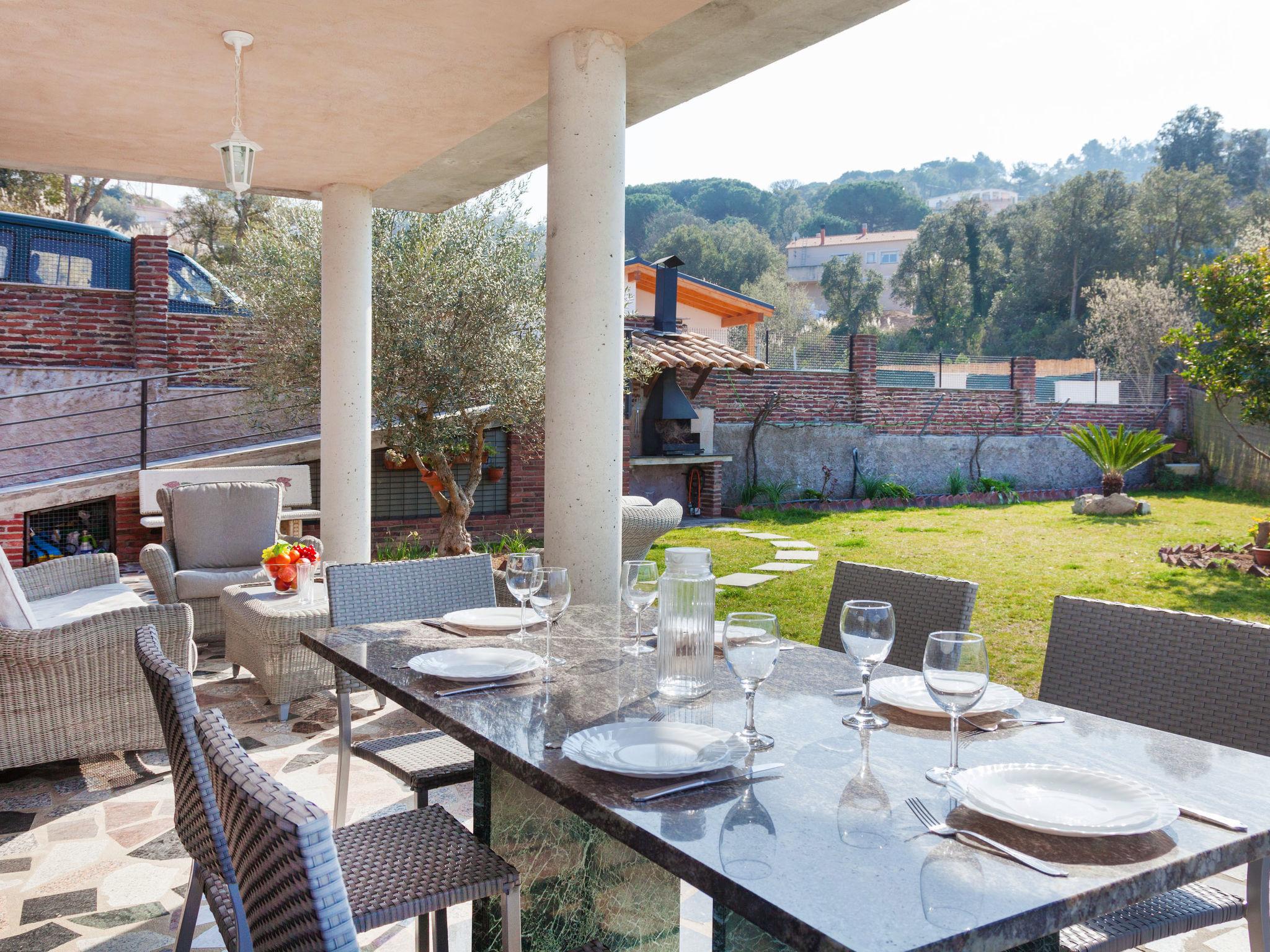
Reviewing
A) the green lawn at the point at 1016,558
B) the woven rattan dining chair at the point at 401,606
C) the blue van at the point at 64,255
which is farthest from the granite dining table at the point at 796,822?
the blue van at the point at 64,255

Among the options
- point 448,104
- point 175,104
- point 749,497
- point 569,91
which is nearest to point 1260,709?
point 569,91

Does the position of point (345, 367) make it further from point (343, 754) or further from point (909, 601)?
point (909, 601)

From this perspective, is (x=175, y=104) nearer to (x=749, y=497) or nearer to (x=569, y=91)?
(x=569, y=91)

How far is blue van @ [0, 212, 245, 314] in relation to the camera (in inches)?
371

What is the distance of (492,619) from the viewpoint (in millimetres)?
2395

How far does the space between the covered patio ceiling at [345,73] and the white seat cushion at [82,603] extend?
2.32m

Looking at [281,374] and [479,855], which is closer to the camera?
[479,855]

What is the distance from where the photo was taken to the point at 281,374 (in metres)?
7.47

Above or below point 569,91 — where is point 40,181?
above

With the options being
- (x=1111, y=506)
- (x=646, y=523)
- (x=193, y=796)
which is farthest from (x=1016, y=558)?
(x=193, y=796)

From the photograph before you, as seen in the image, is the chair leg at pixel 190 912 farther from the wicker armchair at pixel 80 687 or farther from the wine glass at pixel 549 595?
the wicker armchair at pixel 80 687

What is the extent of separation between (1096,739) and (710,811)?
722mm

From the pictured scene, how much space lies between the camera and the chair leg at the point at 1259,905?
63.2 inches

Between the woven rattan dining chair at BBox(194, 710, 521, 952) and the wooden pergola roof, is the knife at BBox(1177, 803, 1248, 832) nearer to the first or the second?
the woven rattan dining chair at BBox(194, 710, 521, 952)
